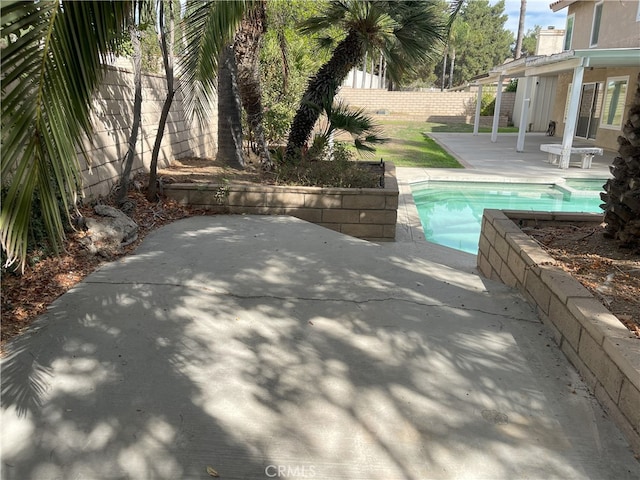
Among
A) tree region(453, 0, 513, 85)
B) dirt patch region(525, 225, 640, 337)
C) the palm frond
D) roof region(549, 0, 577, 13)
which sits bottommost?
dirt patch region(525, 225, 640, 337)

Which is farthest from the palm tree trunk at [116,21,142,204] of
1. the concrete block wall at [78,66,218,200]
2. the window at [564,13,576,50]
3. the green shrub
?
the window at [564,13,576,50]

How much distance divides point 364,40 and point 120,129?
14.9 feet

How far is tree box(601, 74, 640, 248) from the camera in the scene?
14.5ft

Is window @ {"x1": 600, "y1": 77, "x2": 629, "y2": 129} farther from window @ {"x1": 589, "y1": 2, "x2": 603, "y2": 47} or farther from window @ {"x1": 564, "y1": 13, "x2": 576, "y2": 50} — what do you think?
window @ {"x1": 564, "y1": 13, "x2": 576, "y2": 50}

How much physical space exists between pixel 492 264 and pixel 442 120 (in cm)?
2897

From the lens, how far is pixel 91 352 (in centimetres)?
300

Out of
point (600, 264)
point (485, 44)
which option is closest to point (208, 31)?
point (600, 264)

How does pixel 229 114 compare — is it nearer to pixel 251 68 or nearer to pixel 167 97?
pixel 251 68

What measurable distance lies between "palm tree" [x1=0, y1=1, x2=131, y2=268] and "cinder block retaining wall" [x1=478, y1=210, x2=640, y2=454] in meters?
2.98

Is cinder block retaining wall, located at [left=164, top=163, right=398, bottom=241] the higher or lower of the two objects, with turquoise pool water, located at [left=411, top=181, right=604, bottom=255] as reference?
higher

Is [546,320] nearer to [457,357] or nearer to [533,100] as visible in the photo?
[457,357]

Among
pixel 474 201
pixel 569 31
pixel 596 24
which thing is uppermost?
pixel 569 31

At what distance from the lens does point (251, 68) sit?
891cm

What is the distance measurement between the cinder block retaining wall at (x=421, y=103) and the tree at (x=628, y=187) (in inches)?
1134
